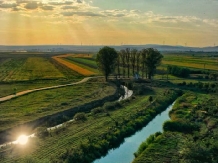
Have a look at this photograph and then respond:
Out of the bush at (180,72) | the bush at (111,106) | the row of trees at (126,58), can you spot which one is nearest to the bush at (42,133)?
the bush at (111,106)

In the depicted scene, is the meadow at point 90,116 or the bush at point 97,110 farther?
the bush at point 97,110

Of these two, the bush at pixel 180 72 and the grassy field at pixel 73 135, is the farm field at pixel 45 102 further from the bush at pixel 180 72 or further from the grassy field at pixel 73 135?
the bush at pixel 180 72

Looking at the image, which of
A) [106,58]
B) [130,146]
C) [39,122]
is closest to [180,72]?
[106,58]

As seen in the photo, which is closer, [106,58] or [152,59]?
[106,58]

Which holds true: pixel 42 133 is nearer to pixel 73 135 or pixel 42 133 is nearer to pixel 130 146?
pixel 73 135

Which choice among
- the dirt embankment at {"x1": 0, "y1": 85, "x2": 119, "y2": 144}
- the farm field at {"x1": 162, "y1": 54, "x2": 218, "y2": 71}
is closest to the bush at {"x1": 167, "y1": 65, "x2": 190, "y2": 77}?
the farm field at {"x1": 162, "y1": 54, "x2": 218, "y2": 71}

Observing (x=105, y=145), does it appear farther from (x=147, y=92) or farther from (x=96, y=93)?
(x=147, y=92)
